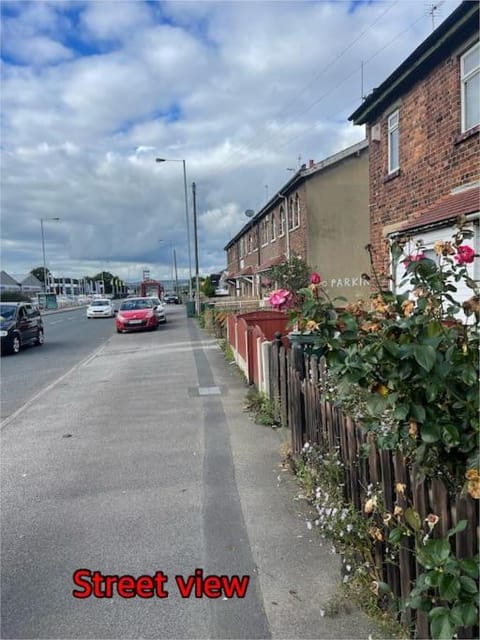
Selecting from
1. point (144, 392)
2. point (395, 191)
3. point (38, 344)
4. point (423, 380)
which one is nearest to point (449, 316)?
point (423, 380)

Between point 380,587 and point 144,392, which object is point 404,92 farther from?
point 380,587

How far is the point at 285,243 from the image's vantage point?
2477cm

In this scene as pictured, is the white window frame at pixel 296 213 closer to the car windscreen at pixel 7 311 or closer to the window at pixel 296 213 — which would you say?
the window at pixel 296 213

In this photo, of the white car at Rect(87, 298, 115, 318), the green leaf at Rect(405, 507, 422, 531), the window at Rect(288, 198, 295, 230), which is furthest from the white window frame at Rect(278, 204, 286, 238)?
the green leaf at Rect(405, 507, 422, 531)

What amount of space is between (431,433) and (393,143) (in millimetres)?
10446

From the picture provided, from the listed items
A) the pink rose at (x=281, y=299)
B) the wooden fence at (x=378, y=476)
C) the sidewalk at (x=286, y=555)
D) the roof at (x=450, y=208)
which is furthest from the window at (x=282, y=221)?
the pink rose at (x=281, y=299)

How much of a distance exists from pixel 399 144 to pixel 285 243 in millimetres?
14358

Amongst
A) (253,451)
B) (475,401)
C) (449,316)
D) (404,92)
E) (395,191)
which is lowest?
(253,451)

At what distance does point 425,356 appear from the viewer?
1867 millimetres

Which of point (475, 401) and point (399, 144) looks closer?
point (475, 401)

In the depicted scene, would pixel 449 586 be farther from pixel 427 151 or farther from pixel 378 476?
pixel 427 151

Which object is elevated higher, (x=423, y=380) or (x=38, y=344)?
(x=423, y=380)

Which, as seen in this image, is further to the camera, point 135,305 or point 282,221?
point 282,221

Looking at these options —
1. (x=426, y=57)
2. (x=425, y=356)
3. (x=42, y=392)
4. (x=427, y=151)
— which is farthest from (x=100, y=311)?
(x=425, y=356)
